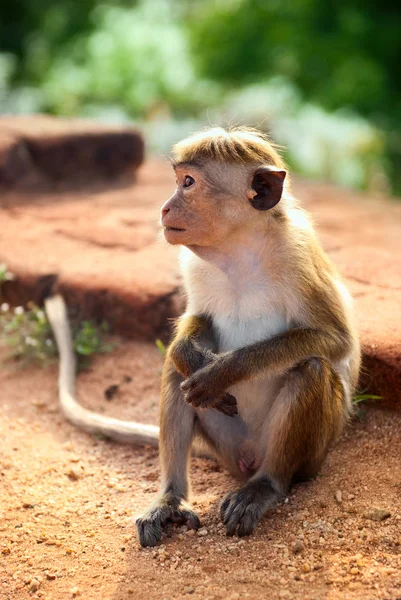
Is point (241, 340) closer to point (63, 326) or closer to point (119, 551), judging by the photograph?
point (119, 551)

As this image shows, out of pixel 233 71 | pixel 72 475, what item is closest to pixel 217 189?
pixel 72 475

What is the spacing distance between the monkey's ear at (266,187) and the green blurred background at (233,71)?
764cm

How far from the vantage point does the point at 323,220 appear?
6.95 meters

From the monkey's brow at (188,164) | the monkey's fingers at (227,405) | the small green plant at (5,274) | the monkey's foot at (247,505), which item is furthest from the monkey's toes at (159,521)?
the small green plant at (5,274)

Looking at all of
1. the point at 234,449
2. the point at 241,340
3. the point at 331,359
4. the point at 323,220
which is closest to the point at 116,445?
the point at 234,449

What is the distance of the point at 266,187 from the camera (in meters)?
3.54

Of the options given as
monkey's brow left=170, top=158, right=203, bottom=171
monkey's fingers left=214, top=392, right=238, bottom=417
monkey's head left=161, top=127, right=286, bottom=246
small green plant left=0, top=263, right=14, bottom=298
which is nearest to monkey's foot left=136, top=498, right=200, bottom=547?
monkey's fingers left=214, top=392, right=238, bottom=417

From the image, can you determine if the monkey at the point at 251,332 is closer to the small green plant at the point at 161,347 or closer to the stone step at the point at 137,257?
the stone step at the point at 137,257

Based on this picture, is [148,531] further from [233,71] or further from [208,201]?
[233,71]

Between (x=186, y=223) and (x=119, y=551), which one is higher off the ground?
(x=186, y=223)

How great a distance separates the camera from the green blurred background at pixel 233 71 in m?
11.7

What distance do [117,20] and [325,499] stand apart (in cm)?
1310

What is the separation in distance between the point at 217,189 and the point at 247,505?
52.6 inches

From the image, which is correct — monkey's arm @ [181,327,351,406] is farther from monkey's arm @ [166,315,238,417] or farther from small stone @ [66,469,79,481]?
small stone @ [66,469,79,481]
